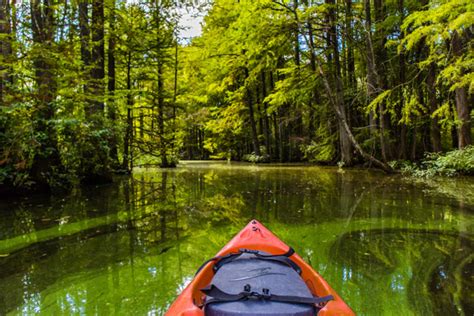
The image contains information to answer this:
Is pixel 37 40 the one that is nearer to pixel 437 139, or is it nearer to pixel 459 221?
pixel 459 221

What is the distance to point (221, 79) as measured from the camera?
19.1m

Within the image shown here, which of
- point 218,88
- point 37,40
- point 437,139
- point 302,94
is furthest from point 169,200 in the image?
Answer: point 218,88

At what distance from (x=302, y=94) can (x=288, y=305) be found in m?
12.7

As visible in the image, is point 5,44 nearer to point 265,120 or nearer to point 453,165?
point 453,165

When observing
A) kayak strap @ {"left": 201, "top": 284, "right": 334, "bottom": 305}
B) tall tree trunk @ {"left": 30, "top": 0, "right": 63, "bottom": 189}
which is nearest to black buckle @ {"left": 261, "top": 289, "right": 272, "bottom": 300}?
kayak strap @ {"left": 201, "top": 284, "right": 334, "bottom": 305}

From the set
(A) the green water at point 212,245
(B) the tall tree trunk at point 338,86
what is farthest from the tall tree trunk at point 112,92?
(B) the tall tree trunk at point 338,86

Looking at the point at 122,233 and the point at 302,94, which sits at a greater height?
the point at 302,94

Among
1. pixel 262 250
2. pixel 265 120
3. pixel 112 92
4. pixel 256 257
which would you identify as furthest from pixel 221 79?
pixel 256 257

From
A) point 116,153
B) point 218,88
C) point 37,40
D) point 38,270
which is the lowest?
point 38,270

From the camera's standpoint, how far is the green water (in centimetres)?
237

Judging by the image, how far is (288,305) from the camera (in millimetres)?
1483

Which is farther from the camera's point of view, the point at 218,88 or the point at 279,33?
the point at 218,88

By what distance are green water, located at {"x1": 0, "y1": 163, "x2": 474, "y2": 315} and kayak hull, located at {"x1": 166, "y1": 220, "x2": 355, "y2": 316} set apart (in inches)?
18.9

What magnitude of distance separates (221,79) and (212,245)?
16640 mm
